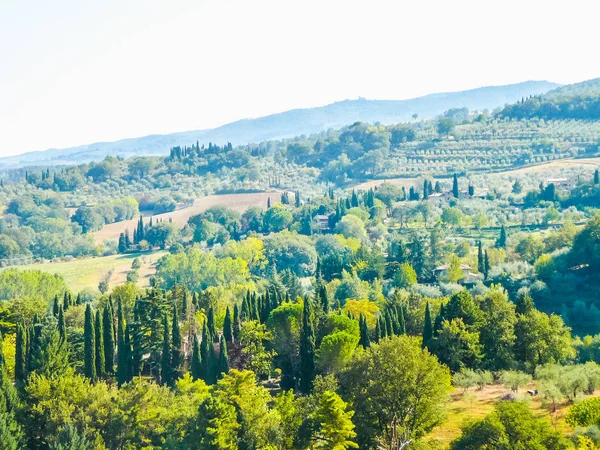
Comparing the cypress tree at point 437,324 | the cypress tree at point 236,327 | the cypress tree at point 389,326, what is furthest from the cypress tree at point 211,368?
the cypress tree at point 437,324

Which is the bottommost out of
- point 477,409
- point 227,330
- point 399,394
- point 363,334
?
point 477,409

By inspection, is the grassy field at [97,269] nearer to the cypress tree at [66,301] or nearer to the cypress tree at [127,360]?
the cypress tree at [66,301]

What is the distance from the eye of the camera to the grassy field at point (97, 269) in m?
137

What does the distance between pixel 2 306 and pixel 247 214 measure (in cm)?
10116

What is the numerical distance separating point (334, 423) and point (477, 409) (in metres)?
13.6

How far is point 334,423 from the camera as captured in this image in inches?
1882

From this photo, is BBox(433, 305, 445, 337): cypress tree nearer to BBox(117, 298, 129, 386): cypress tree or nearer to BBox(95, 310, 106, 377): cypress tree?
BBox(117, 298, 129, 386): cypress tree

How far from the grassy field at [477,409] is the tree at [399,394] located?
262 cm

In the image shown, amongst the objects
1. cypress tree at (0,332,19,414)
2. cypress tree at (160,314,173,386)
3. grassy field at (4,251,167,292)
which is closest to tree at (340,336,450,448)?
cypress tree at (0,332,19,414)

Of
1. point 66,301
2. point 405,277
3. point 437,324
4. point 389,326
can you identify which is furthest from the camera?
point 405,277

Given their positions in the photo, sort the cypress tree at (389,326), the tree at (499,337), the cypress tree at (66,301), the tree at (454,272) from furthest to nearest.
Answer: the tree at (454,272)
the cypress tree at (66,301)
the cypress tree at (389,326)
the tree at (499,337)

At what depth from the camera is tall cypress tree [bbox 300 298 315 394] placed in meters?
63.1

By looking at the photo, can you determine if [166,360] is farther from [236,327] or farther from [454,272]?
[454,272]

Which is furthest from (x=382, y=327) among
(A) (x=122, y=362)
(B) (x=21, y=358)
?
(B) (x=21, y=358)
